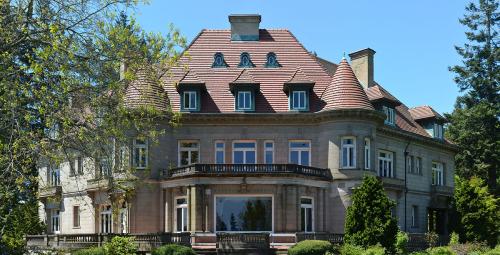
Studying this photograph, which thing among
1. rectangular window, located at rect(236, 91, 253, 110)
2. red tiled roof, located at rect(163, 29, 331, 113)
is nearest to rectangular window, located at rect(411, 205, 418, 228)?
red tiled roof, located at rect(163, 29, 331, 113)

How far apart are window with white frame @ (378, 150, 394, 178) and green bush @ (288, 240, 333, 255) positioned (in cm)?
1287

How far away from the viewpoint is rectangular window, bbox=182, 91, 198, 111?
42906 mm

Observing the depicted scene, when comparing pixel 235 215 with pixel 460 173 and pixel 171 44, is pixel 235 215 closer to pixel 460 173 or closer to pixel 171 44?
pixel 171 44

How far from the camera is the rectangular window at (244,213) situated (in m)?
40.7

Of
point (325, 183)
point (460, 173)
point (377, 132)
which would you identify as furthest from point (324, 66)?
point (460, 173)

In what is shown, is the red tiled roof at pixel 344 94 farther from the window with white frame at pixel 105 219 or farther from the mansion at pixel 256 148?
the window with white frame at pixel 105 219

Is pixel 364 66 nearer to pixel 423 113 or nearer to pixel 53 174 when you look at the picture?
pixel 423 113

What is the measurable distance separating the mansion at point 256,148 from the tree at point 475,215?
3908 mm

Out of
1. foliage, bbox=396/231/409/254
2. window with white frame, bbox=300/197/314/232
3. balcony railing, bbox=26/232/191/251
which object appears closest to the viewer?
balcony railing, bbox=26/232/191/251

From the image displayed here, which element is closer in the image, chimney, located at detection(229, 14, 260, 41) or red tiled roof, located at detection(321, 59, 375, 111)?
red tiled roof, located at detection(321, 59, 375, 111)

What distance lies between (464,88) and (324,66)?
17.9 metres

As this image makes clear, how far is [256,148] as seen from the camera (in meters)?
43.3

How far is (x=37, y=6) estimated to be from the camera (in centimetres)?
1739

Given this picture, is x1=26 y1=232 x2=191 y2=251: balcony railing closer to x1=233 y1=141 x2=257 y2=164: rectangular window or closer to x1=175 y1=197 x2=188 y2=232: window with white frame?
x1=175 y1=197 x2=188 y2=232: window with white frame
